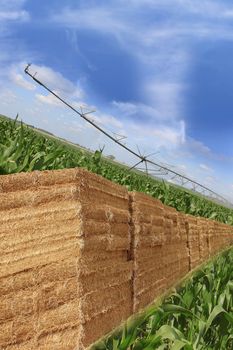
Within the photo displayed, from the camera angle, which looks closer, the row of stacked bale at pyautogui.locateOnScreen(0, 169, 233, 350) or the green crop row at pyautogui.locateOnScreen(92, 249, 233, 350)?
the row of stacked bale at pyautogui.locateOnScreen(0, 169, 233, 350)

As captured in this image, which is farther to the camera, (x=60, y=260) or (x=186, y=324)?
(x=186, y=324)

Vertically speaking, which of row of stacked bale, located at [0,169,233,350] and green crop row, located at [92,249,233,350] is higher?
row of stacked bale, located at [0,169,233,350]

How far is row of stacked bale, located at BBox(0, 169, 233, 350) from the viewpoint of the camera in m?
1.79

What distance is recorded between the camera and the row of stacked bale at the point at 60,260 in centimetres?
179

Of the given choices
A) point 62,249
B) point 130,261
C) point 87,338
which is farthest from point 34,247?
point 130,261

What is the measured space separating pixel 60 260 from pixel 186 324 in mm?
1660

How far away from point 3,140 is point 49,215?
2.08 metres

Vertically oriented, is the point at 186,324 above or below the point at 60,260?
below

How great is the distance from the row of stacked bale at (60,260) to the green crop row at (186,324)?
13cm

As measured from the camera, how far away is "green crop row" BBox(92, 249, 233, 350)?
2.21 metres

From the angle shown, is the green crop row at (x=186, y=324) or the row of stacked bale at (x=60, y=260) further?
the green crop row at (x=186, y=324)

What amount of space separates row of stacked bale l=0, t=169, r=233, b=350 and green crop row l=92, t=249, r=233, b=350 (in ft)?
0.42

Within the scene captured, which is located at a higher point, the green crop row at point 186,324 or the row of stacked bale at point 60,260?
the row of stacked bale at point 60,260

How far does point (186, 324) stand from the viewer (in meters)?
3.31
